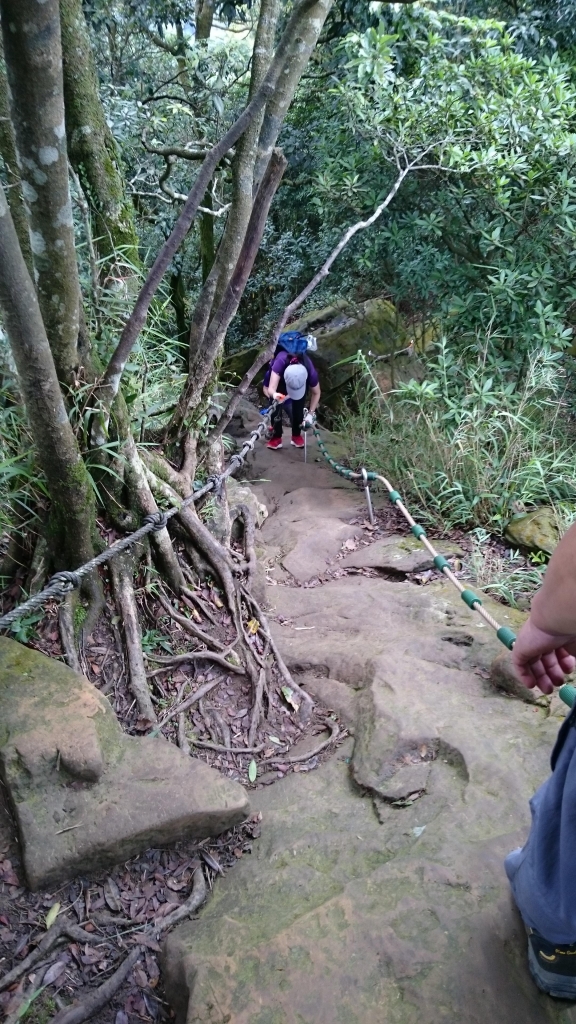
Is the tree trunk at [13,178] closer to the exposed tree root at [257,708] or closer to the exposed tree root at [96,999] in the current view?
the exposed tree root at [257,708]

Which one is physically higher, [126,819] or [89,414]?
[89,414]

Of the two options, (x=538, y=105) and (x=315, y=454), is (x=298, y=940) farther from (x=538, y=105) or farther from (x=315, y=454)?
(x=315, y=454)

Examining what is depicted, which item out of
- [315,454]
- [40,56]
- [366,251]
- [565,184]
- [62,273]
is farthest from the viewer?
[315,454]

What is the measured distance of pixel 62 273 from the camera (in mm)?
2289

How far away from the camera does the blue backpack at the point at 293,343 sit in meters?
6.83

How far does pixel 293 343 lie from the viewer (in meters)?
6.88

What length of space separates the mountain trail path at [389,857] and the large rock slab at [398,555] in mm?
766

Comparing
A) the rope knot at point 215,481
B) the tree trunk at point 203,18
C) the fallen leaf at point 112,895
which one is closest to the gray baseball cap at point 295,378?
the rope knot at point 215,481

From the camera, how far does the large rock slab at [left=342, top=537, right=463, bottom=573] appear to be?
4.59m

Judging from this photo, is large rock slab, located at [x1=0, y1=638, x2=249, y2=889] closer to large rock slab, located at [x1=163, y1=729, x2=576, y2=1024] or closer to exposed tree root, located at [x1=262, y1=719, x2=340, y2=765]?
large rock slab, located at [x1=163, y1=729, x2=576, y2=1024]

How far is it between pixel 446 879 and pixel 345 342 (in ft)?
26.4

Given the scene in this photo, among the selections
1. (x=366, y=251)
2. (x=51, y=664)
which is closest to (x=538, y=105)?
(x=366, y=251)

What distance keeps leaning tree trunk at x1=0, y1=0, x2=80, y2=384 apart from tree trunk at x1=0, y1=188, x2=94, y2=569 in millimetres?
200

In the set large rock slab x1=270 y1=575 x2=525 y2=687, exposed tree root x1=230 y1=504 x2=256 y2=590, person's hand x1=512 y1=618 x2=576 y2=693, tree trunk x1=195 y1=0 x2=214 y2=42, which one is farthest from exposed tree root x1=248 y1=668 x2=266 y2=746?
tree trunk x1=195 y1=0 x2=214 y2=42
